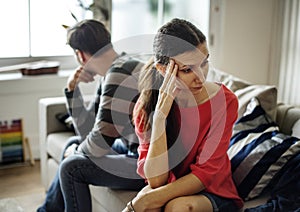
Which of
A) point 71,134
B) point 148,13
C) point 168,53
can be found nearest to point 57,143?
point 71,134

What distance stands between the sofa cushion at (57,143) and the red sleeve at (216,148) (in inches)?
39.1

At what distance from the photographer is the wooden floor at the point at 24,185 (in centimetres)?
265

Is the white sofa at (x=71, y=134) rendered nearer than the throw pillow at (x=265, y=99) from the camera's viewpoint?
Yes

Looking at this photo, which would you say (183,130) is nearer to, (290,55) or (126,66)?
(126,66)

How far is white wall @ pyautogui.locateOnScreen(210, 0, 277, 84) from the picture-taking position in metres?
3.65

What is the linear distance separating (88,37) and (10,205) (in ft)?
3.47

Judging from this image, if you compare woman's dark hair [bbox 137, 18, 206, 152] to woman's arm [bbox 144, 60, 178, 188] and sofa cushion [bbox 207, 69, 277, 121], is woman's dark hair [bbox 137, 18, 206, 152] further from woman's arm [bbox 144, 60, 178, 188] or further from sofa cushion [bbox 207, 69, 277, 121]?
sofa cushion [bbox 207, 69, 277, 121]

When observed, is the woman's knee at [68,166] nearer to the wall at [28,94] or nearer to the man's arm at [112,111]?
the man's arm at [112,111]

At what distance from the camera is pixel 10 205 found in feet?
8.26

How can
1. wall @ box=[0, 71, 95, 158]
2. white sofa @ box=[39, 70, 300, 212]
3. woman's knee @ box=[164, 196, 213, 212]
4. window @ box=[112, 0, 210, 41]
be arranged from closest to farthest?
woman's knee @ box=[164, 196, 213, 212]
white sofa @ box=[39, 70, 300, 212]
wall @ box=[0, 71, 95, 158]
window @ box=[112, 0, 210, 41]

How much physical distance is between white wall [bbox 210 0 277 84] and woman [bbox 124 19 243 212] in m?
2.03

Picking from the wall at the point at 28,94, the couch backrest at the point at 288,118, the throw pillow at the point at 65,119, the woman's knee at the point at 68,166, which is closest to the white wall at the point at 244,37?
the wall at the point at 28,94

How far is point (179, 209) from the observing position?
1.55 m

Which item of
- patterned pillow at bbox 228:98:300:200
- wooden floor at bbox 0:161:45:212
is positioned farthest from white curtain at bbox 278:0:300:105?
wooden floor at bbox 0:161:45:212
